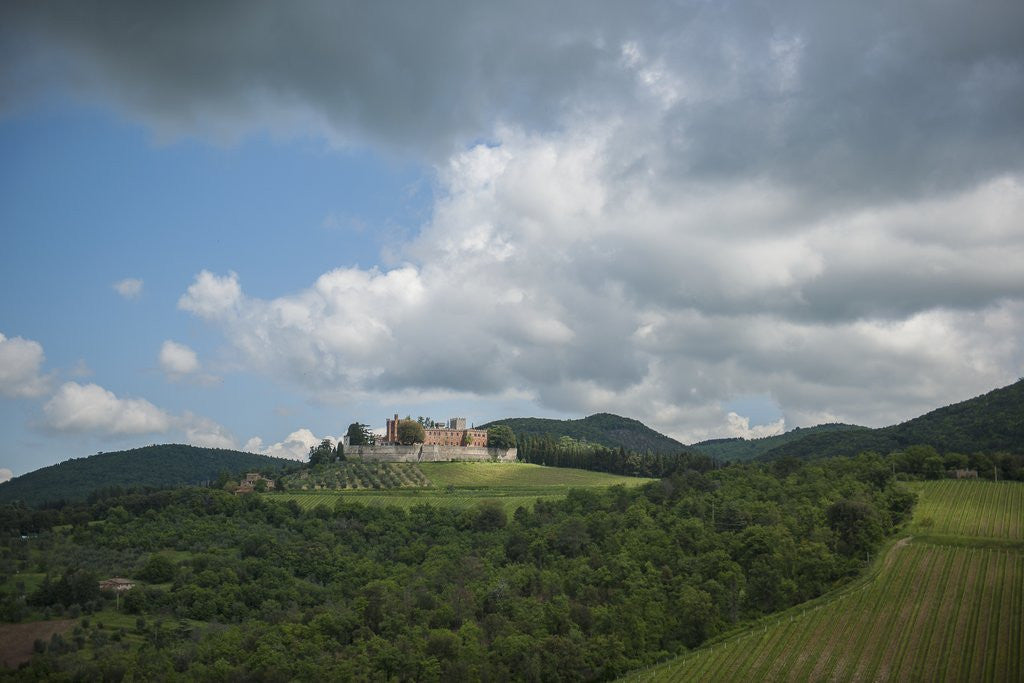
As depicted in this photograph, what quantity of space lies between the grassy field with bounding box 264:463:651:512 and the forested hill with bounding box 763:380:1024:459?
5189 centimetres

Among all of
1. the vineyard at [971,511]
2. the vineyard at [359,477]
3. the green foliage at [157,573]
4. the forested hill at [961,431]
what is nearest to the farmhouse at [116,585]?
the green foliage at [157,573]

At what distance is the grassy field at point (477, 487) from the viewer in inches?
5630

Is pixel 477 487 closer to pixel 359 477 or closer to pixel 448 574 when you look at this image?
pixel 359 477

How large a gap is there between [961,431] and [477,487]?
93154mm

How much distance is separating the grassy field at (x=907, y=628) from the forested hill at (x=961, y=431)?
66116 mm

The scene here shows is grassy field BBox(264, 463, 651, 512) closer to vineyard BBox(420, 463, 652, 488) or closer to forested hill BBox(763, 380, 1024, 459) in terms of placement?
vineyard BBox(420, 463, 652, 488)

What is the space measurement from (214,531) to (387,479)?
47687mm

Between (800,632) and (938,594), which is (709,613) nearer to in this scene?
(800,632)

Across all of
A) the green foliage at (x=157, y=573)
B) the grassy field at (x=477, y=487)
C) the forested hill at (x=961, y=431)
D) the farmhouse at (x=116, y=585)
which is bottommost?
the farmhouse at (x=116, y=585)

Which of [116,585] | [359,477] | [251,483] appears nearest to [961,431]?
[359,477]

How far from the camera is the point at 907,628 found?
225 feet

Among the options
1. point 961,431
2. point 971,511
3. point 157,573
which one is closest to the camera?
point 971,511

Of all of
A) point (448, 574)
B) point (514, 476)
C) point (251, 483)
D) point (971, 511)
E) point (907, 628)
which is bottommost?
point (907, 628)

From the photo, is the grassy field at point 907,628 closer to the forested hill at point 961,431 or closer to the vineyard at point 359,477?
the forested hill at point 961,431
